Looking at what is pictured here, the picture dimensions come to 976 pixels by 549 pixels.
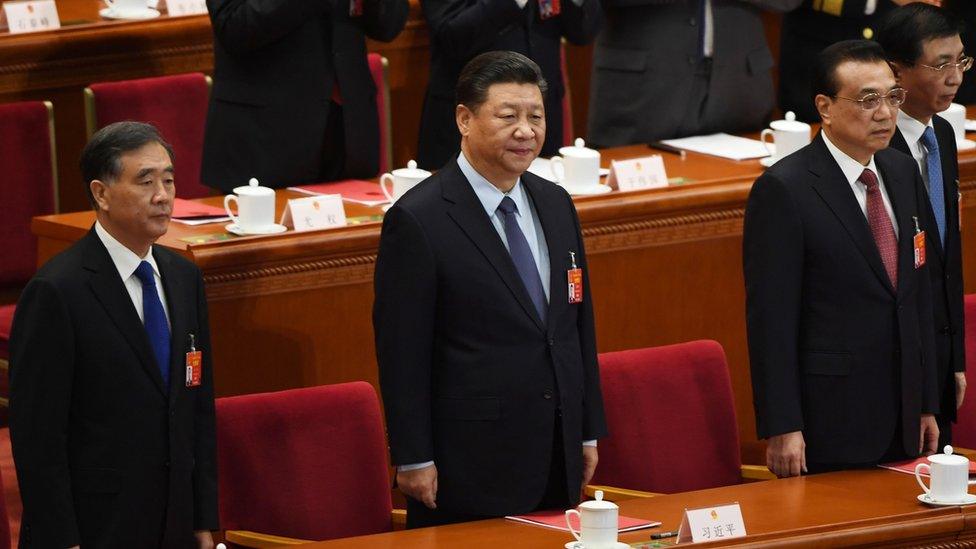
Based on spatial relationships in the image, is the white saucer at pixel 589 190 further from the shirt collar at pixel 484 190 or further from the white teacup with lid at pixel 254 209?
the shirt collar at pixel 484 190

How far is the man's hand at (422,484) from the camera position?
320cm

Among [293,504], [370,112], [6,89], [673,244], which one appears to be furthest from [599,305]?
[6,89]

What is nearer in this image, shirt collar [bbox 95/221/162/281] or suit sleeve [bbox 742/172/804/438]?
shirt collar [bbox 95/221/162/281]

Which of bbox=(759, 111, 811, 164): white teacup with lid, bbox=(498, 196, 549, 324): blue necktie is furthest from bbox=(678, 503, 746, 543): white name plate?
bbox=(759, 111, 811, 164): white teacup with lid

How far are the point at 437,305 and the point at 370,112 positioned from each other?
155cm

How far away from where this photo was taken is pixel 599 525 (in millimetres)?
2904

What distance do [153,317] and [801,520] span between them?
1.18 metres

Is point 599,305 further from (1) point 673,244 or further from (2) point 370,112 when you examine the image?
(2) point 370,112

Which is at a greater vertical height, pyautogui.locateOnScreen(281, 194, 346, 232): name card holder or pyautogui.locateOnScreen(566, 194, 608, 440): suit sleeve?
pyautogui.locateOnScreen(281, 194, 346, 232): name card holder

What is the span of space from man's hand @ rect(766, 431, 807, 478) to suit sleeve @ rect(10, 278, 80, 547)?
1.33 meters

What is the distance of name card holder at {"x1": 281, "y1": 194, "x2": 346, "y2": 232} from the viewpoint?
408 cm

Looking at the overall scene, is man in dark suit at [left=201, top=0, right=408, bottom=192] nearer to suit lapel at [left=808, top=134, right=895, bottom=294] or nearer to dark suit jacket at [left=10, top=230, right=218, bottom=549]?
dark suit jacket at [left=10, top=230, right=218, bottom=549]

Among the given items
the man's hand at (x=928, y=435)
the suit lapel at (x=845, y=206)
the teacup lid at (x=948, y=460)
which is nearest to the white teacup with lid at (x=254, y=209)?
the suit lapel at (x=845, y=206)

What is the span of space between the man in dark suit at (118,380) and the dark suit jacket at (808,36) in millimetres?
2660
